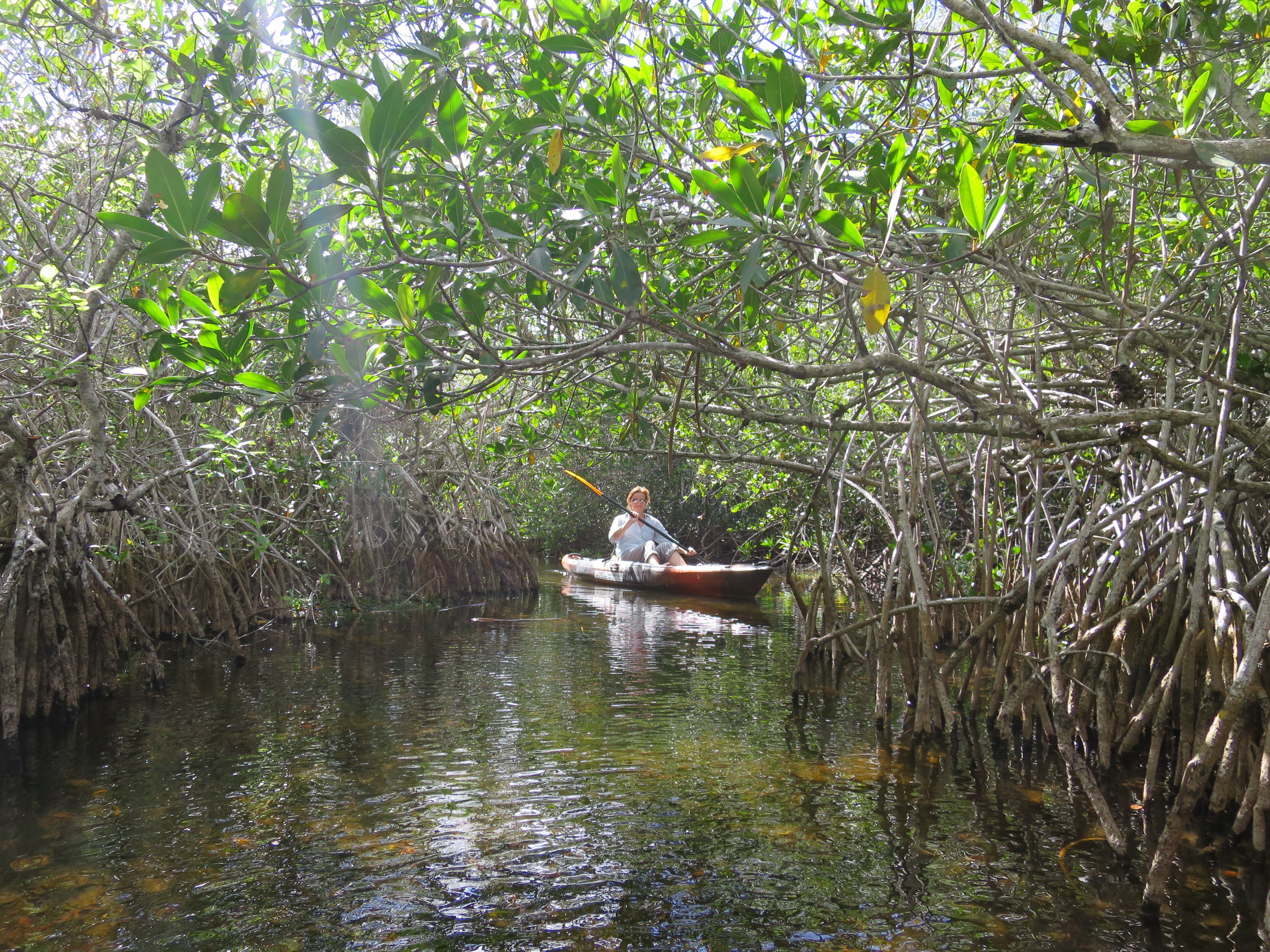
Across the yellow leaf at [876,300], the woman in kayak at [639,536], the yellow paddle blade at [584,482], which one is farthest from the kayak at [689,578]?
the yellow leaf at [876,300]

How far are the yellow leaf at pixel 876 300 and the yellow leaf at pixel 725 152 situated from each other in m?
0.61

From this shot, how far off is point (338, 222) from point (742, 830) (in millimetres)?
2620

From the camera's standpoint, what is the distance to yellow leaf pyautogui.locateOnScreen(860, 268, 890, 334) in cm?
179

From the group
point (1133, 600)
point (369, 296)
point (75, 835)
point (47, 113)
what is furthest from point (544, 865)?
point (47, 113)

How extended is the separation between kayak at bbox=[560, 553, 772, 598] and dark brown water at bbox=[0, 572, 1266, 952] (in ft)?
13.8

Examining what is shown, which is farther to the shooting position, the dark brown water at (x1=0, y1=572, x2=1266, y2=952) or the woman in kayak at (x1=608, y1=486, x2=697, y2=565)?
the woman in kayak at (x1=608, y1=486, x2=697, y2=565)

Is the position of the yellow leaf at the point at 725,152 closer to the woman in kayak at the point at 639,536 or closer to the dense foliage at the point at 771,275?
the dense foliage at the point at 771,275

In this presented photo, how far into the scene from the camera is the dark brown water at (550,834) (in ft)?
8.13

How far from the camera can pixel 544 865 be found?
2871 mm

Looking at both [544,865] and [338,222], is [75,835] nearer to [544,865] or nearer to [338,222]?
[544,865]

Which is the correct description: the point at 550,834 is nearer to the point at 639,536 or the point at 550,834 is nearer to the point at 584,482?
the point at 584,482

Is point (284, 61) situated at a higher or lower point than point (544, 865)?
higher

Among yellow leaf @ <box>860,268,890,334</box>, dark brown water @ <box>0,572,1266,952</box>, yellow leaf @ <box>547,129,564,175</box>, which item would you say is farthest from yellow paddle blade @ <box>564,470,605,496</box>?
yellow leaf @ <box>860,268,890,334</box>

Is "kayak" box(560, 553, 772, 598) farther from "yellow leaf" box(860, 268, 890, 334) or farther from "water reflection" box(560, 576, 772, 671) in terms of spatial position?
"yellow leaf" box(860, 268, 890, 334)
